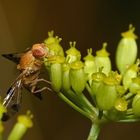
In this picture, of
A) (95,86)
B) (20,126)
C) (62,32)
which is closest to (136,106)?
(95,86)

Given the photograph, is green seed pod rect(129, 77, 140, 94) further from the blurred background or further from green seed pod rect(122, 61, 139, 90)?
the blurred background

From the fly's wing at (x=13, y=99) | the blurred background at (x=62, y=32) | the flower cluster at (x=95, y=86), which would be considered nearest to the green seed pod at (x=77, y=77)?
the flower cluster at (x=95, y=86)

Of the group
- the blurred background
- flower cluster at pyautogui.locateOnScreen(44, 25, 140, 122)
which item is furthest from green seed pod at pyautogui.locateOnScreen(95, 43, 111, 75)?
the blurred background

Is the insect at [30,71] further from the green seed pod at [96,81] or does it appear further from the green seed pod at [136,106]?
the green seed pod at [136,106]

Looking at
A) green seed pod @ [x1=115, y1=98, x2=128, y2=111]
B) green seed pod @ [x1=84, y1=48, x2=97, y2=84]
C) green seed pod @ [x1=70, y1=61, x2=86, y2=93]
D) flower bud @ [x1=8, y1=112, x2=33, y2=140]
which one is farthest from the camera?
green seed pod @ [x1=84, y1=48, x2=97, y2=84]

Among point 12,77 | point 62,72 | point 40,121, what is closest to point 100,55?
point 62,72
